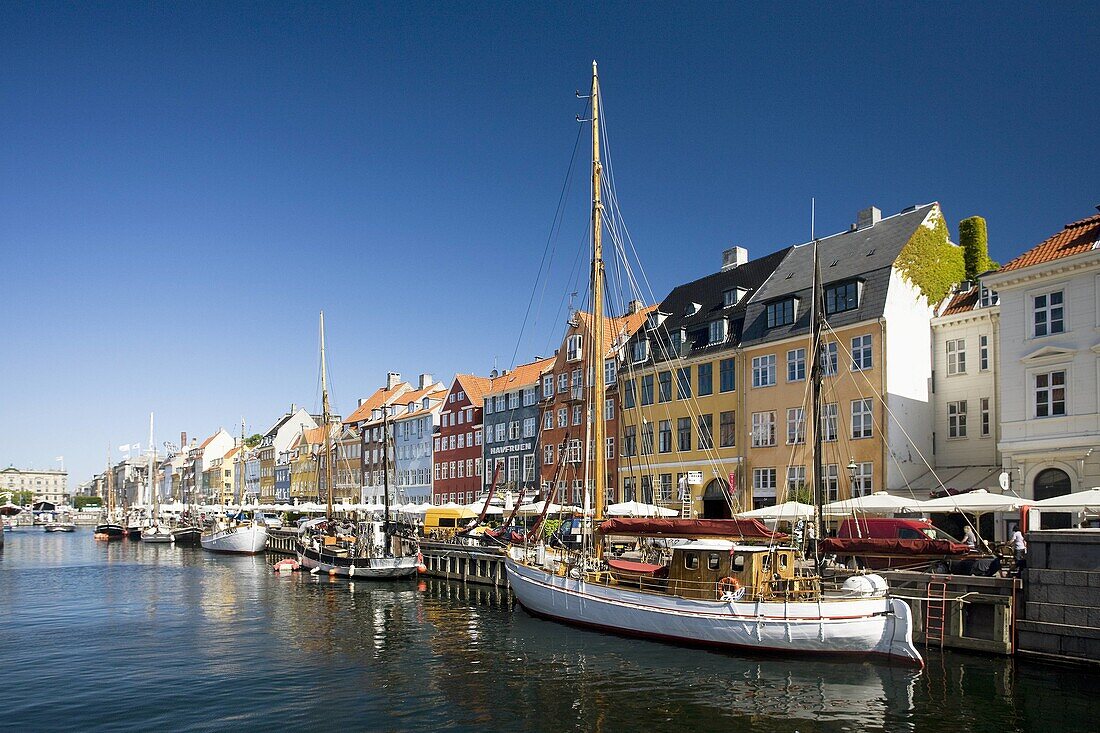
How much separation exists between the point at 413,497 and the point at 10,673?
7113 centimetres

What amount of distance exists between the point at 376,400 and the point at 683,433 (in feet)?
215

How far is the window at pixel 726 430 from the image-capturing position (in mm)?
54138

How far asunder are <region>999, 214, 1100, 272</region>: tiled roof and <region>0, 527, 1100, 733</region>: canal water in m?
18.5

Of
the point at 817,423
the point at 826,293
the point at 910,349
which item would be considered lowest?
the point at 817,423

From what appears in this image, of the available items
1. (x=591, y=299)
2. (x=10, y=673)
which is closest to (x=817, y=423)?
(x=591, y=299)

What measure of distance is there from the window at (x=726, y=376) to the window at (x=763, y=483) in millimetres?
5320

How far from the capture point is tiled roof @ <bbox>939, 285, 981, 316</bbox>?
155 ft

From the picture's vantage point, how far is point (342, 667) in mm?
27812

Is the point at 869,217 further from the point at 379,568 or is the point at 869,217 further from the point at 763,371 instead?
the point at 379,568

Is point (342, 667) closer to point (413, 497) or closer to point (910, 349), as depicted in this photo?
point (910, 349)

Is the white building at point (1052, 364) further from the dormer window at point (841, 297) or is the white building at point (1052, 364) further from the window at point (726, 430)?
the window at point (726, 430)

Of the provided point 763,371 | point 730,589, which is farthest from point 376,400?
point 730,589

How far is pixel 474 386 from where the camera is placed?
9025 cm

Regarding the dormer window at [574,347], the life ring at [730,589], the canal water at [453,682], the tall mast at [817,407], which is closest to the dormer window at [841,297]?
the tall mast at [817,407]
